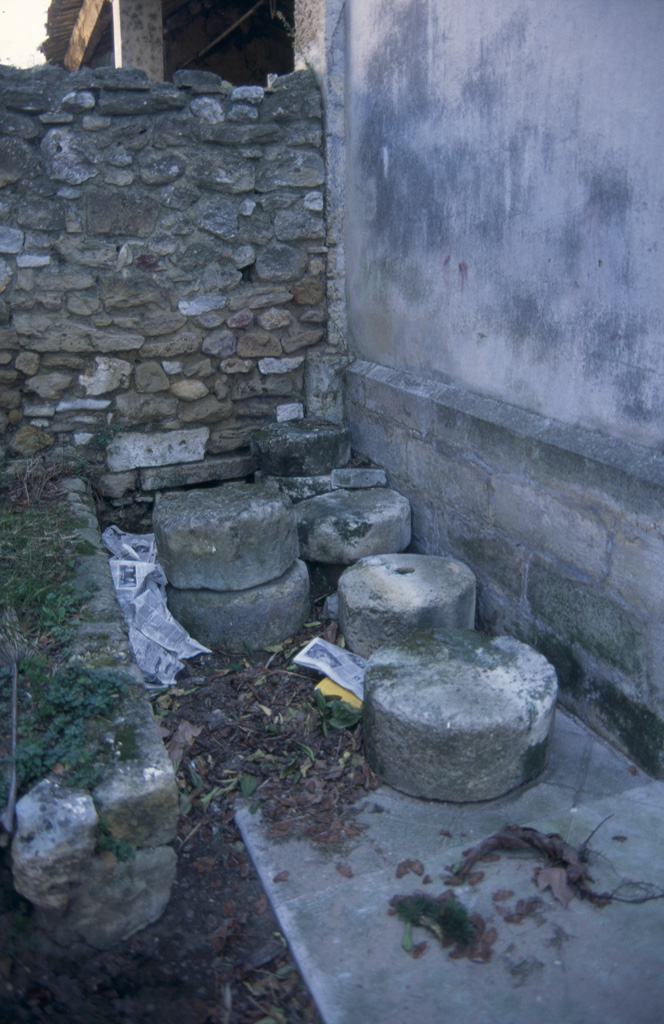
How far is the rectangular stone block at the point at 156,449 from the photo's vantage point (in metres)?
4.98

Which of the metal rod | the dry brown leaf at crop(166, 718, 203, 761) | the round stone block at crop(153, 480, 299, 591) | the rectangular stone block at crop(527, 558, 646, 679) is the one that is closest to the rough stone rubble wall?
the round stone block at crop(153, 480, 299, 591)

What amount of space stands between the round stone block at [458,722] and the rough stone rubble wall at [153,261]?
2.66 m

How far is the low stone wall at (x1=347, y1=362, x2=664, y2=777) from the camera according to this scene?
9.71 feet

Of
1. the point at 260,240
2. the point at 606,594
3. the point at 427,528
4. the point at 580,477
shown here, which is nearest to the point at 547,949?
the point at 606,594

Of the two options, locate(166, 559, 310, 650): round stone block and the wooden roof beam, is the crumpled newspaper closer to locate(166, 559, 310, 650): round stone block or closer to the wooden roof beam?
locate(166, 559, 310, 650): round stone block

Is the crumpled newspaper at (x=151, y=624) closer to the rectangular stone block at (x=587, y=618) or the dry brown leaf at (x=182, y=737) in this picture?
the dry brown leaf at (x=182, y=737)

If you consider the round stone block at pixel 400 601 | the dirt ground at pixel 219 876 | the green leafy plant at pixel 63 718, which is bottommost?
the dirt ground at pixel 219 876

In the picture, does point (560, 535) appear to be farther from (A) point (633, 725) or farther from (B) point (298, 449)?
(B) point (298, 449)

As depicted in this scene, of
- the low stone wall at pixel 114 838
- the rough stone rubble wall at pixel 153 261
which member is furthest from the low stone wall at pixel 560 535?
the low stone wall at pixel 114 838

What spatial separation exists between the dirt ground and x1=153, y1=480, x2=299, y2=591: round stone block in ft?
1.32

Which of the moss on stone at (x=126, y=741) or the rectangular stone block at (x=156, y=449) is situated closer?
the moss on stone at (x=126, y=741)

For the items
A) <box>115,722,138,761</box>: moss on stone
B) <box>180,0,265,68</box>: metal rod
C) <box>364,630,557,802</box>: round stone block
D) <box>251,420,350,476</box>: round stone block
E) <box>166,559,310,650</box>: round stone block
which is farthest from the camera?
<box>180,0,265,68</box>: metal rod

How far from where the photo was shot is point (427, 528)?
4559 mm

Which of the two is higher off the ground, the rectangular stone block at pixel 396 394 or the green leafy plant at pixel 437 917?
the rectangular stone block at pixel 396 394
